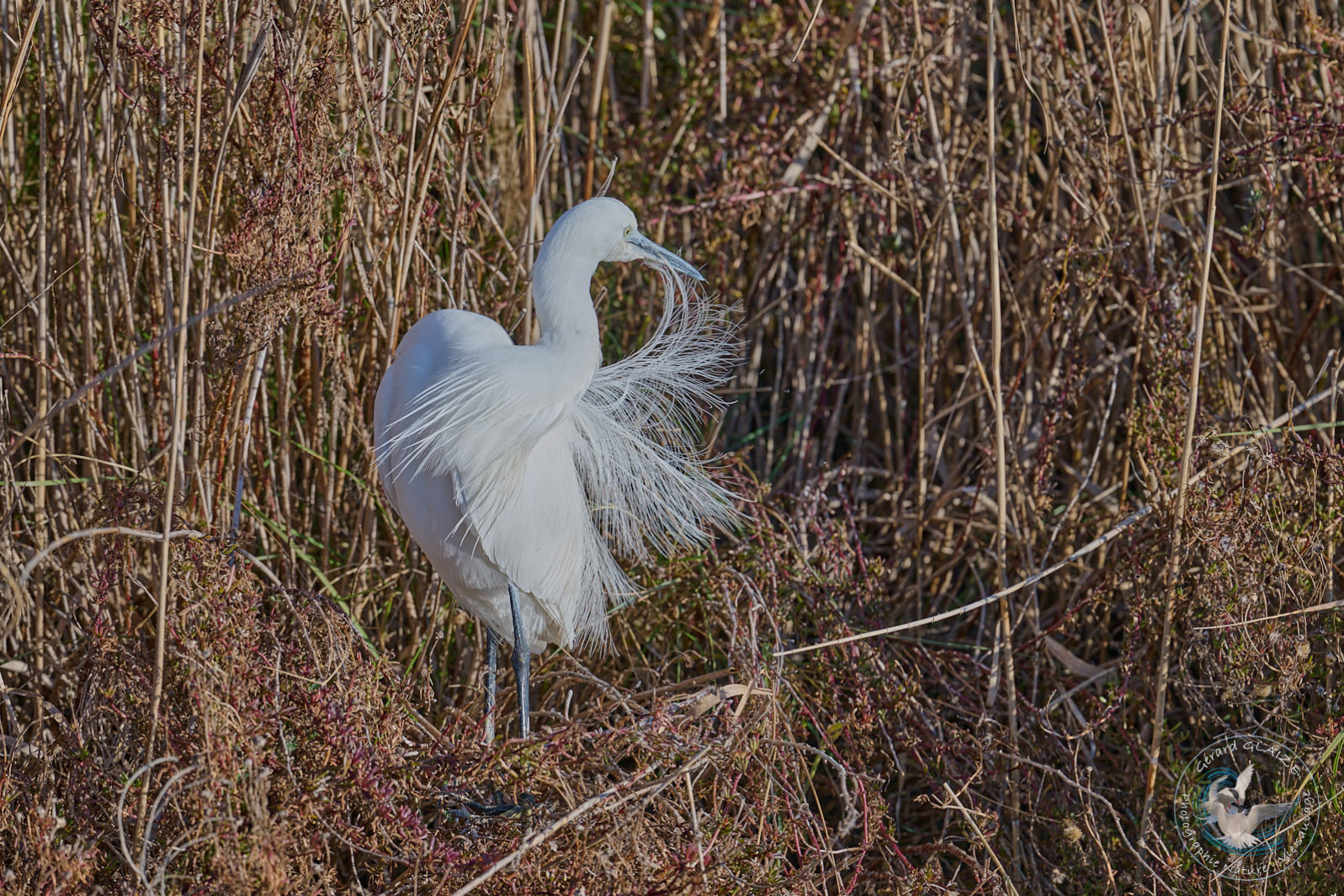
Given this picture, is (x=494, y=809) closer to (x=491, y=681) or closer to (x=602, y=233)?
(x=491, y=681)

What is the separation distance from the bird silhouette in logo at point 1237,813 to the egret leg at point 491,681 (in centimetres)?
99

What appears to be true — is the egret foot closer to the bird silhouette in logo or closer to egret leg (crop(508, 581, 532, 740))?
egret leg (crop(508, 581, 532, 740))

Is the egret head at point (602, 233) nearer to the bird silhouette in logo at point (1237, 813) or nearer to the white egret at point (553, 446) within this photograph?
the white egret at point (553, 446)

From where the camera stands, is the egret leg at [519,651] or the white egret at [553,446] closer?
the white egret at [553,446]

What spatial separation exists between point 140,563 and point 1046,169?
1.77 metres

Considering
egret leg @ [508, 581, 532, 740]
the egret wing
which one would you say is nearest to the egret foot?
egret leg @ [508, 581, 532, 740]

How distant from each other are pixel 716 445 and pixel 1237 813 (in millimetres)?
1143

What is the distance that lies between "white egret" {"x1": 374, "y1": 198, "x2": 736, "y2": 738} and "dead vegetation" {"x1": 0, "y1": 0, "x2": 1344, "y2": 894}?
0.41 ft

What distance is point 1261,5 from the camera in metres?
2.15

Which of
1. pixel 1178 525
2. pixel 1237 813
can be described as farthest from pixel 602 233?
pixel 1237 813

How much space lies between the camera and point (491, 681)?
165 cm

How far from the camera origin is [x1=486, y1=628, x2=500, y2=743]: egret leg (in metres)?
1.45

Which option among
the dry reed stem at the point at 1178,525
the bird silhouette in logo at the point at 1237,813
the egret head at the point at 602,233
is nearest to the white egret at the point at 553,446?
the egret head at the point at 602,233

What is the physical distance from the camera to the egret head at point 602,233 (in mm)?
1380
